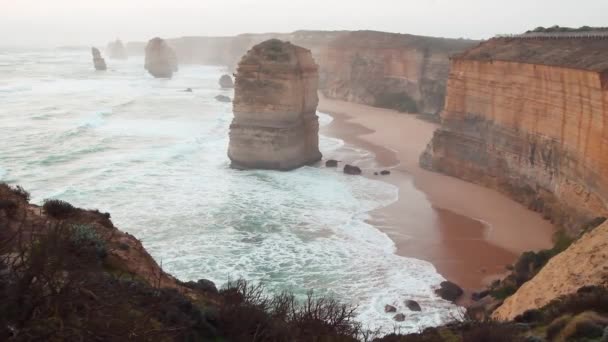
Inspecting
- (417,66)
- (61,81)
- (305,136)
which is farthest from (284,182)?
(61,81)

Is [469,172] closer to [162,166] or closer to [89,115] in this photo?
[162,166]

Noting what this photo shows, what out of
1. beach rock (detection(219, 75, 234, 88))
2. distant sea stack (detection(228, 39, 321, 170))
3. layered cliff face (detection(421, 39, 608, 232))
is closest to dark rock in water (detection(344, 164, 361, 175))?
distant sea stack (detection(228, 39, 321, 170))

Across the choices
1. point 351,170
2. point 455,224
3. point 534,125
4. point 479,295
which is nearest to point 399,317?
point 479,295

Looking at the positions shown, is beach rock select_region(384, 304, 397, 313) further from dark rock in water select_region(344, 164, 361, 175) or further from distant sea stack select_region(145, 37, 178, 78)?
distant sea stack select_region(145, 37, 178, 78)

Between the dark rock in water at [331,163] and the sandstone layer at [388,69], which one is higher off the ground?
the sandstone layer at [388,69]

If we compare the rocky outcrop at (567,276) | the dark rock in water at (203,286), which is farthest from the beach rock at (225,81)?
the rocky outcrop at (567,276)

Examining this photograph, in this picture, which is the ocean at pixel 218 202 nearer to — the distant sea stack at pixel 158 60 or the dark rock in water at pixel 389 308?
the dark rock in water at pixel 389 308
